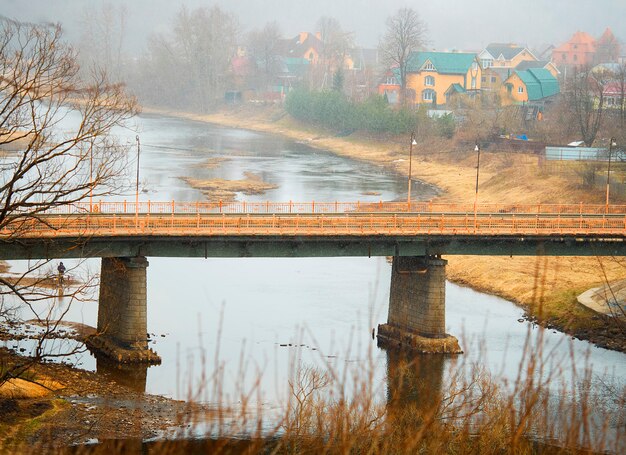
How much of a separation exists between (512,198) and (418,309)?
166ft

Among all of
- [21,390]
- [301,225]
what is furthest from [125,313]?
[301,225]

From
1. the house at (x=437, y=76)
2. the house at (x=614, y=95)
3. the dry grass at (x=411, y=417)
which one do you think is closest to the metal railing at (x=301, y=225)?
the dry grass at (x=411, y=417)

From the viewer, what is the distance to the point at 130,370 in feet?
170

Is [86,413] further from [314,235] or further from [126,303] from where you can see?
[314,235]

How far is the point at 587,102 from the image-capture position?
13825cm

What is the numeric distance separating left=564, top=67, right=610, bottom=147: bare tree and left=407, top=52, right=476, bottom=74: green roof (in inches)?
886

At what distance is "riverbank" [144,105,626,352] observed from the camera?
63062mm

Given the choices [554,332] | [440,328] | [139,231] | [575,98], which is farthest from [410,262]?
[575,98]

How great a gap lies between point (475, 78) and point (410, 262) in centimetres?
13797

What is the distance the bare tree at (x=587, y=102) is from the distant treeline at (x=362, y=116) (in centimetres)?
1740

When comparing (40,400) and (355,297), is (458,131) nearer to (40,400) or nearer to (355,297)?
(355,297)

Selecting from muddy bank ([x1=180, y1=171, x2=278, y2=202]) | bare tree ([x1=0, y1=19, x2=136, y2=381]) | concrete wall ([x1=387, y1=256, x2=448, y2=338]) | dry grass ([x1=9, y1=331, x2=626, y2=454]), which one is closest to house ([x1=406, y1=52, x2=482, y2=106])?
muddy bank ([x1=180, y1=171, x2=278, y2=202])

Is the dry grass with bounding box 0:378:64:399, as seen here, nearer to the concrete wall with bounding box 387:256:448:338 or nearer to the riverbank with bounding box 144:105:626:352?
→ the concrete wall with bounding box 387:256:448:338

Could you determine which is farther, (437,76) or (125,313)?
(437,76)
